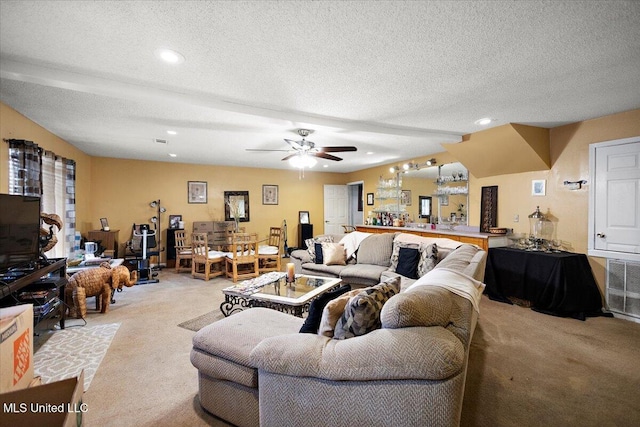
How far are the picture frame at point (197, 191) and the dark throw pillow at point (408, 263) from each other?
5.10m

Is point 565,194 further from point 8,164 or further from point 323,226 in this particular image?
point 8,164

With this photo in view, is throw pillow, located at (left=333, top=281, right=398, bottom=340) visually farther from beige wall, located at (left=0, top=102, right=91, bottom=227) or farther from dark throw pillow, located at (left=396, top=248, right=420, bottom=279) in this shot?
beige wall, located at (left=0, top=102, right=91, bottom=227)

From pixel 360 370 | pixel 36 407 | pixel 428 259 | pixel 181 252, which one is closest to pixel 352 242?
pixel 428 259

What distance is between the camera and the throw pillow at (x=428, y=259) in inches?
140

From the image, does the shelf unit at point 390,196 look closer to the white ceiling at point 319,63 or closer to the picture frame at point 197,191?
the white ceiling at point 319,63

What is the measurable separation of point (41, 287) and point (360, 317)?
3.30 metres

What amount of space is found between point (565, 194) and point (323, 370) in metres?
4.30

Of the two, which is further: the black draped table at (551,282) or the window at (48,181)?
the black draped table at (551,282)

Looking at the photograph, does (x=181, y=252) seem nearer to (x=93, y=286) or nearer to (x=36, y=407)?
(x=93, y=286)

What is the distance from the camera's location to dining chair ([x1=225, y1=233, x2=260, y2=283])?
200 inches

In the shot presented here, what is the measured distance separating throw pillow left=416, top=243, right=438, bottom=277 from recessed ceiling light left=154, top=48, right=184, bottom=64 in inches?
129

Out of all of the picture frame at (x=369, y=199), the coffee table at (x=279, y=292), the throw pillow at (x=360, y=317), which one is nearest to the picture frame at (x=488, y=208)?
the coffee table at (x=279, y=292)

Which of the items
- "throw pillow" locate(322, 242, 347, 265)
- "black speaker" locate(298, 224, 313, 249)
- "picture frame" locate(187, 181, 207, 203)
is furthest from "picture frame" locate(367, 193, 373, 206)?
"picture frame" locate(187, 181, 207, 203)

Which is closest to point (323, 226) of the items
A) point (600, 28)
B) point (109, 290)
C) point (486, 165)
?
point (486, 165)
